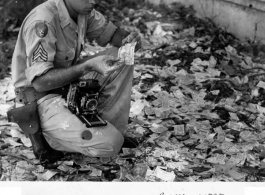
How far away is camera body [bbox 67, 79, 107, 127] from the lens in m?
4.25

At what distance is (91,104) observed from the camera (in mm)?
4312

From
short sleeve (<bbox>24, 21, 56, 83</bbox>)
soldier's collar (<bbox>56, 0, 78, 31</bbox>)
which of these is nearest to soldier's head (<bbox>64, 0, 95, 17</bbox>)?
soldier's collar (<bbox>56, 0, 78, 31</bbox>)

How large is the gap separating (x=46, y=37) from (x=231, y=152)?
1927mm

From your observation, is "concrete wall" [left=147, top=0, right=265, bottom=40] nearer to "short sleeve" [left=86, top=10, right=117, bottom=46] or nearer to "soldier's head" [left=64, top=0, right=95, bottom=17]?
"short sleeve" [left=86, top=10, right=117, bottom=46]

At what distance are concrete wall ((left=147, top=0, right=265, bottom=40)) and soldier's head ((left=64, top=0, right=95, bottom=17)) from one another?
293 cm

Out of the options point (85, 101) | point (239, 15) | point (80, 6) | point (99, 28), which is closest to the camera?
point (80, 6)

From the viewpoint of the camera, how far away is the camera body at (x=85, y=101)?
167 inches

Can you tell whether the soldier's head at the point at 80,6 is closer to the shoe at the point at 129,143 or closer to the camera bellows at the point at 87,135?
Answer: the camera bellows at the point at 87,135

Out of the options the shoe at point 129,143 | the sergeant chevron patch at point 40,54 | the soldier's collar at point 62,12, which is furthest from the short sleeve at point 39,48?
the shoe at point 129,143

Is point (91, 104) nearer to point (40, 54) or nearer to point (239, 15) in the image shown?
point (40, 54)

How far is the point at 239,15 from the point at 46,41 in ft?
11.3

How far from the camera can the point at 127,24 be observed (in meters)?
7.40

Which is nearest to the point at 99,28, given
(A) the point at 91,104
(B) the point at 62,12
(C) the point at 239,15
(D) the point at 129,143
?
(B) the point at 62,12

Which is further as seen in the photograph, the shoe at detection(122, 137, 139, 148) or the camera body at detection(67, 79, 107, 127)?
the shoe at detection(122, 137, 139, 148)
